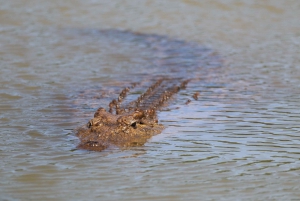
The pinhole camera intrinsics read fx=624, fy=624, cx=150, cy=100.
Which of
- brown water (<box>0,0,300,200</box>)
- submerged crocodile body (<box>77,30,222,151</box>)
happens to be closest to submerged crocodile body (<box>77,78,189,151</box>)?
submerged crocodile body (<box>77,30,222,151</box>)

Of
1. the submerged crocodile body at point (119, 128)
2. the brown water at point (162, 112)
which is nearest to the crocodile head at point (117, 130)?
the submerged crocodile body at point (119, 128)

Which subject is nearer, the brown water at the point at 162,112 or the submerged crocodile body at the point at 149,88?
the brown water at the point at 162,112

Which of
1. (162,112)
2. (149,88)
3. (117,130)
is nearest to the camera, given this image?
(117,130)

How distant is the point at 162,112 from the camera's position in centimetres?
798

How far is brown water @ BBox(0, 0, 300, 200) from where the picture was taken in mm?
5523

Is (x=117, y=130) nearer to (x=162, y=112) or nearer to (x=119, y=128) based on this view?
(x=119, y=128)

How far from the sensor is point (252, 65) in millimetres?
10641

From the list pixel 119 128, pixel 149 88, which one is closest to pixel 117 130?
pixel 119 128

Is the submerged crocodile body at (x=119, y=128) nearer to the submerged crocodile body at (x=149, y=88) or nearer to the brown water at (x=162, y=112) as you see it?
the submerged crocodile body at (x=149, y=88)

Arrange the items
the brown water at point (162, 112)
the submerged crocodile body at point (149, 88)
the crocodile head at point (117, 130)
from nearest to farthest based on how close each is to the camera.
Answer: the brown water at point (162, 112)
the crocodile head at point (117, 130)
the submerged crocodile body at point (149, 88)

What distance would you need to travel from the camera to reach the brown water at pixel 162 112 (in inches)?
217

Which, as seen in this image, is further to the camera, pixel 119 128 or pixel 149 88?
pixel 149 88

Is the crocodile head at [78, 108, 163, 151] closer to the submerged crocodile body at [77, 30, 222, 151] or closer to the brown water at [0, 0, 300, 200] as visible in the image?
the submerged crocodile body at [77, 30, 222, 151]

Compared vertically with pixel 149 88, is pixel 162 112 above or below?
below
